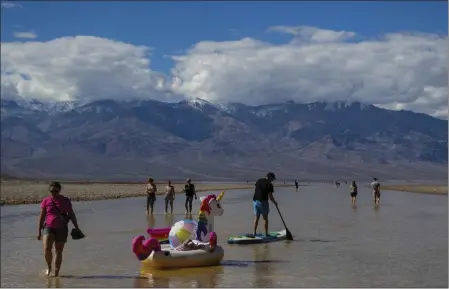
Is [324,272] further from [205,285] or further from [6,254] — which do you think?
[6,254]

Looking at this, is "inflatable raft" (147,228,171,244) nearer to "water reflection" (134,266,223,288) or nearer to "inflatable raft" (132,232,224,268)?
"inflatable raft" (132,232,224,268)

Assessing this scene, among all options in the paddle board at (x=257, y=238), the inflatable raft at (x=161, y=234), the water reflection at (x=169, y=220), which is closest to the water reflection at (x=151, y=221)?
the water reflection at (x=169, y=220)

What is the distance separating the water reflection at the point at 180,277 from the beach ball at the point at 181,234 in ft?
2.57

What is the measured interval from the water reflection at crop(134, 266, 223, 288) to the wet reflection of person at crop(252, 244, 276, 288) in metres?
0.70

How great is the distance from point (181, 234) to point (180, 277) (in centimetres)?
158

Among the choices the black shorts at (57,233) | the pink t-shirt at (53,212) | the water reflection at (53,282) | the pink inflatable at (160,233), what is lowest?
the water reflection at (53,282)

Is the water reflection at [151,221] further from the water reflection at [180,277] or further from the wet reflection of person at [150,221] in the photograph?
the water reflection at [180,277]

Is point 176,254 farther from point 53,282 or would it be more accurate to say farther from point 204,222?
point 53,282

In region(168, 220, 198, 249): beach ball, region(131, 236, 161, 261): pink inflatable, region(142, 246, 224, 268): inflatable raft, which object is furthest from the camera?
region(168, 220, 198, 249): beach ball

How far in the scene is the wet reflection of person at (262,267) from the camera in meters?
11.6

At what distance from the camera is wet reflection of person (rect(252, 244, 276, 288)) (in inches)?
456

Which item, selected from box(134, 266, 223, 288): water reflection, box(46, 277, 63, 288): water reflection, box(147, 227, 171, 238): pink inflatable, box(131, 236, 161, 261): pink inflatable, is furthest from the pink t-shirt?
box(147, 227, 171, 238): pink inflatable

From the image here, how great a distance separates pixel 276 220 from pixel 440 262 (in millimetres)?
11269

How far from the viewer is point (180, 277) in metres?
12.2
